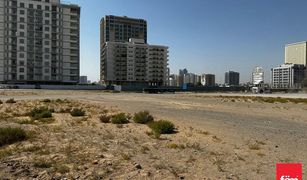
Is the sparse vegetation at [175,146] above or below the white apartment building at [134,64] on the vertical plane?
below

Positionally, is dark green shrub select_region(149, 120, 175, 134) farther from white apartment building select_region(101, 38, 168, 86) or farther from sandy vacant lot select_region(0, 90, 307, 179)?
white apartment building select_region(101, 38, 168, 86)

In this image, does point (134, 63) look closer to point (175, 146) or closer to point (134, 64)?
point (134, 64)

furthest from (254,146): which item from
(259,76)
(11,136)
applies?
(259,76)

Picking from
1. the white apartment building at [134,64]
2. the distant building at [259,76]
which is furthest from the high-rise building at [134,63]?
the distant building at [259,76]

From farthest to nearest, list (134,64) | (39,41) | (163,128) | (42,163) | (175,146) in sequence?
1. (134,64)
2. (39,41)
3. (163,128)
4. (175,146)
5. (42,163)

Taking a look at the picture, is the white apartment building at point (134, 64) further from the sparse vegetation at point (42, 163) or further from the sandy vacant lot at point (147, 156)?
the sparse vegetation at point (42, 163)

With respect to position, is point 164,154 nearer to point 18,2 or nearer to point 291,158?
point 291,158

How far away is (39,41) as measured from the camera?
141000 millimetres

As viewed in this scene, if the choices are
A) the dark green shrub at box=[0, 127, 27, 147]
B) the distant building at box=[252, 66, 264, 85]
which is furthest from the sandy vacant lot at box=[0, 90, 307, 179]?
the distant building at box=[252, 66, 264, 85]

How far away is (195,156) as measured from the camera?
32.3ft

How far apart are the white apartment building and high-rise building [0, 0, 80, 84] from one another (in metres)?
32.7

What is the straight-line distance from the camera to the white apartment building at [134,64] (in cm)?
17988

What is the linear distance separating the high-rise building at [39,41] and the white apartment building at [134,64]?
3273 cm

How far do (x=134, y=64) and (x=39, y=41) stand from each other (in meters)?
60.3
